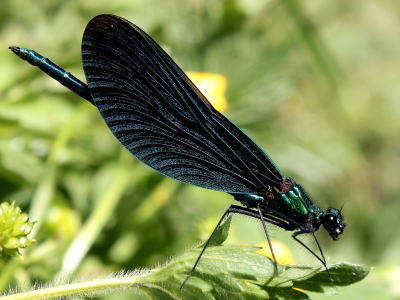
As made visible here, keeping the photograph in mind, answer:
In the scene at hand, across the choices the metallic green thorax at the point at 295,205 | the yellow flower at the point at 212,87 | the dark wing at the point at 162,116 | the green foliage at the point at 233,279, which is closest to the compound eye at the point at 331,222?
the metallic green thorax at the point at 295,205

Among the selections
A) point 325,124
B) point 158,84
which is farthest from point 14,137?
point 325,124

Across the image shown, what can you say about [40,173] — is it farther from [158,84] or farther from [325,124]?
[325,124]

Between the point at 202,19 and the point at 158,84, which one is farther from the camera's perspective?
the point at 202,19

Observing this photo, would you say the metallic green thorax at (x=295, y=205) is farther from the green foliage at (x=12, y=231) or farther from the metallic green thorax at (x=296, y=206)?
the green foliage at (x=12, y=231)

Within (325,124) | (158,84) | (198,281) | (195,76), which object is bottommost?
(198,281)

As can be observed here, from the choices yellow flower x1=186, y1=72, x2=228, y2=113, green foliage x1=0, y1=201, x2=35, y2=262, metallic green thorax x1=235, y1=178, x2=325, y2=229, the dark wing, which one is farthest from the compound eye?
green foliage x1=0, y1=201, x2=35, y2=262

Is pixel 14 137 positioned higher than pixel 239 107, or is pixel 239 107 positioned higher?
pixel 239 107

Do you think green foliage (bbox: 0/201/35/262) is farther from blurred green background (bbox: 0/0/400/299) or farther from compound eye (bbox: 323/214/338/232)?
compound eye (bbox: 323/214/338/232)
